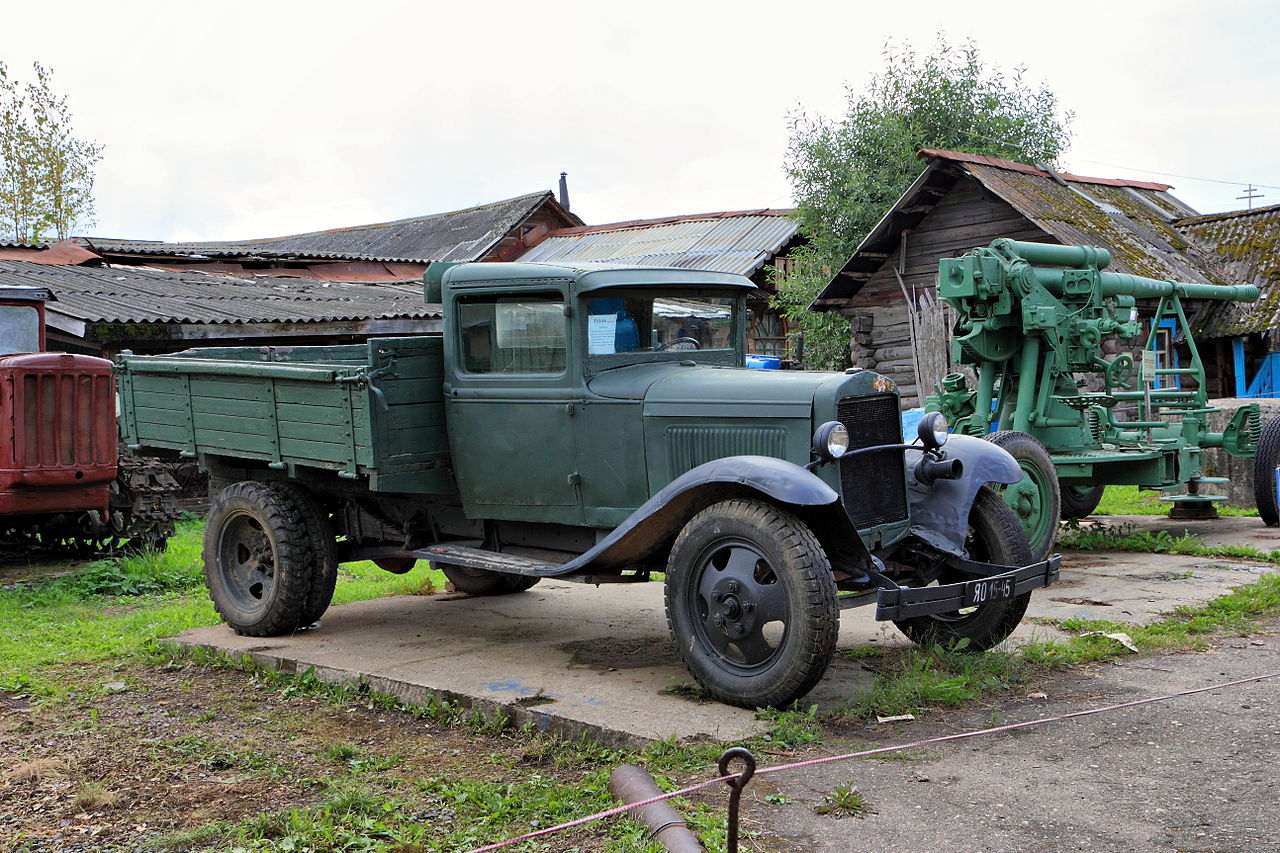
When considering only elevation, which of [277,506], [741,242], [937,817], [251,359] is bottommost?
[937,817]

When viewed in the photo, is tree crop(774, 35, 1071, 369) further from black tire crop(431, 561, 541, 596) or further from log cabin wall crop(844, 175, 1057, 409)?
black tire crop(431, 561, 541, 596)

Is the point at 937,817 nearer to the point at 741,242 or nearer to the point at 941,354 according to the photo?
the point at 941,354

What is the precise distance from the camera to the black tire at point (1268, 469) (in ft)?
33.8

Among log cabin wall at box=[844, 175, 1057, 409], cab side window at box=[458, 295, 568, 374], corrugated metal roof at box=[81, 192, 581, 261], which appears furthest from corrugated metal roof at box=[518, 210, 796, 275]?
cab side window at box=[458, 295, 568, 374]

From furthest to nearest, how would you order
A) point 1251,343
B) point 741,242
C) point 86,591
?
point 741,242 < point 1251,343 < point 86,591

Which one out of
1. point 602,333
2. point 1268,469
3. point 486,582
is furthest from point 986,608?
point 1268,469

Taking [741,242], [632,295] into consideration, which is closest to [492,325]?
[632,295]

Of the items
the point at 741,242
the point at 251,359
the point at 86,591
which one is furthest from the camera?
the point at 741,242

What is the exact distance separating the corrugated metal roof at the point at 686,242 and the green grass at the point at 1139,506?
33.7 ft

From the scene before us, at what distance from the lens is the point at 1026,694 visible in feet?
17.8

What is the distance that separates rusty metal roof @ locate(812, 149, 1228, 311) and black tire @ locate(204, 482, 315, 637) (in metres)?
11.2

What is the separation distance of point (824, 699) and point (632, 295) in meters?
2.23

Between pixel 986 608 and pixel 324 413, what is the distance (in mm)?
3566

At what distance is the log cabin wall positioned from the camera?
16578 millimetres
